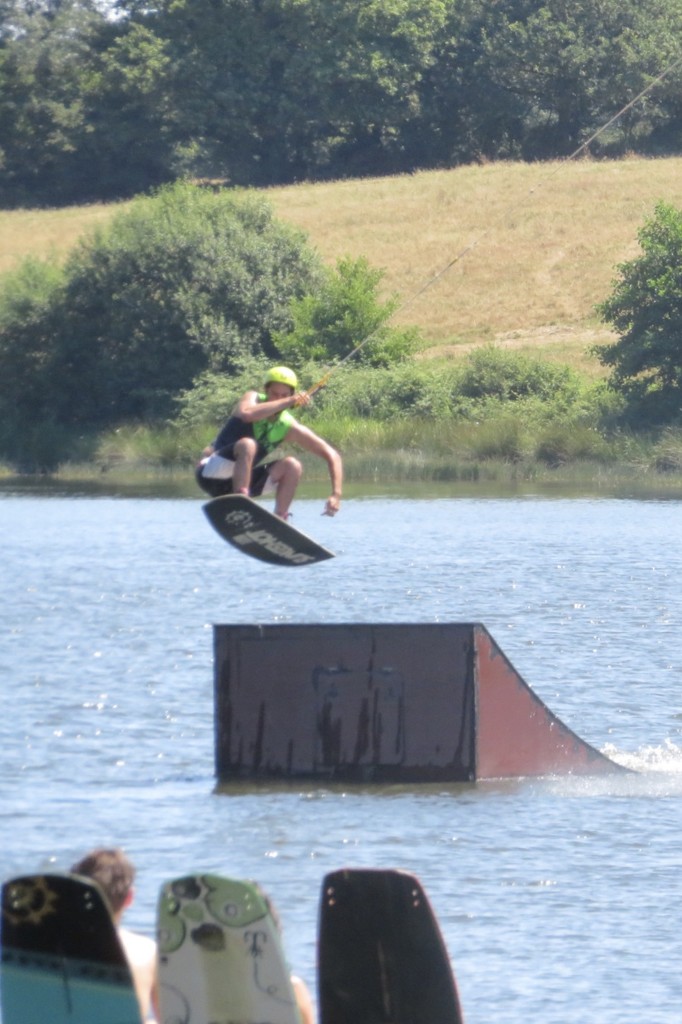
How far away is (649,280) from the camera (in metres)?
48.7

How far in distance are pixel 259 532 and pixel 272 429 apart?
0.67m

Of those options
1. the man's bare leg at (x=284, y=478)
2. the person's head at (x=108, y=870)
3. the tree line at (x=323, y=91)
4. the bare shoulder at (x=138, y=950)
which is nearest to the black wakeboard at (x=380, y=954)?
the bare shoulder at (x=138, y=950)

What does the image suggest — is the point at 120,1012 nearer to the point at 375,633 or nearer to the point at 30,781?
the point at 375,633

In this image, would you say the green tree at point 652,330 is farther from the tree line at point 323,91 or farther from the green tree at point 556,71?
the tree line at point 323,91

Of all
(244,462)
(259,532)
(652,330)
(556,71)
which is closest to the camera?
(244,462)

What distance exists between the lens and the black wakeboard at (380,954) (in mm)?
6176

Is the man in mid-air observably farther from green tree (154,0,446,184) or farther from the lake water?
green tree (154,0,446,184)

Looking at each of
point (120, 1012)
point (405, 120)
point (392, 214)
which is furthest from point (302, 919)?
point (405, 120)

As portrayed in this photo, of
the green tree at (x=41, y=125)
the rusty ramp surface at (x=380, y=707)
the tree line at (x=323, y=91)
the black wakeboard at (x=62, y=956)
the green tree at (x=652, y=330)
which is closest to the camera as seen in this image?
the black wakeboard at (x=62, y=956)

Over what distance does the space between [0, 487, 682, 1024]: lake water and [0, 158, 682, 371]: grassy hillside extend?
90.1 ft

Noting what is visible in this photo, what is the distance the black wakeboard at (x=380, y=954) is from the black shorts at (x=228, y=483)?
20.9 ft

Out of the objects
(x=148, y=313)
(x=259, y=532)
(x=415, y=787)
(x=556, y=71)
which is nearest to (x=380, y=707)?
(x=415, y=787)

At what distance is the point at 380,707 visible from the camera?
42.0ft

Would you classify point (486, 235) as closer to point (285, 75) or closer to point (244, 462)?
point (285, 75)
